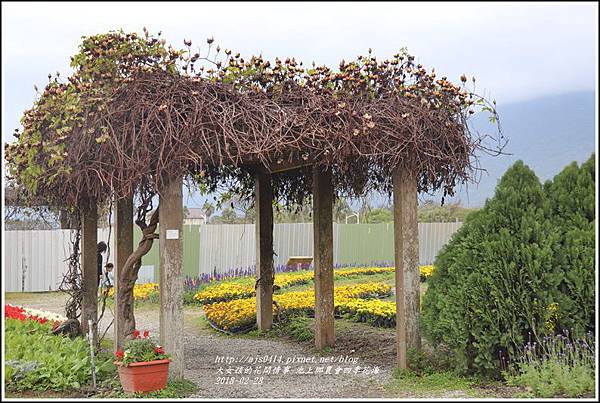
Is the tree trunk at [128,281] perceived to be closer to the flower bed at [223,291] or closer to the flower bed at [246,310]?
the flower bed at [246,310]

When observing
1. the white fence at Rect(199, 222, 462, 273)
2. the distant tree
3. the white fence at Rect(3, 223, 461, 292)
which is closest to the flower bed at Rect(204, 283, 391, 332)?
the white fence at Rect(3, 223, 461, 292)

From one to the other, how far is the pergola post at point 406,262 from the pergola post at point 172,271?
2.14 m

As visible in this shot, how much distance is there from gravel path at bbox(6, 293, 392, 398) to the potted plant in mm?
431

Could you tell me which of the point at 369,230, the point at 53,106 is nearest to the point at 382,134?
the point at 53,106

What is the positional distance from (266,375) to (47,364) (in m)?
2.16

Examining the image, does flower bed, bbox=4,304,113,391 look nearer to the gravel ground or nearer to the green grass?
the green grass

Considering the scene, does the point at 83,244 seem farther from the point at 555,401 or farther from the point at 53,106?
the point at 555,401

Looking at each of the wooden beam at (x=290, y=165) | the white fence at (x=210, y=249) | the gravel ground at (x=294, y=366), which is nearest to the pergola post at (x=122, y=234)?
the gravel ground at (x=294, y=366)

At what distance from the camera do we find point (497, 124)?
6852 millimetres

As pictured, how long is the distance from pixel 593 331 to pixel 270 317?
5.18 metres

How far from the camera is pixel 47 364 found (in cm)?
623

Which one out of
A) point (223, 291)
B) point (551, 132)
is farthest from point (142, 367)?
point (551, 132)

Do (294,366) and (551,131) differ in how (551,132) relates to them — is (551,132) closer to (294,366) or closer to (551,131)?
(551,131)

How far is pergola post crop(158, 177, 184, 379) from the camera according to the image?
602cm
